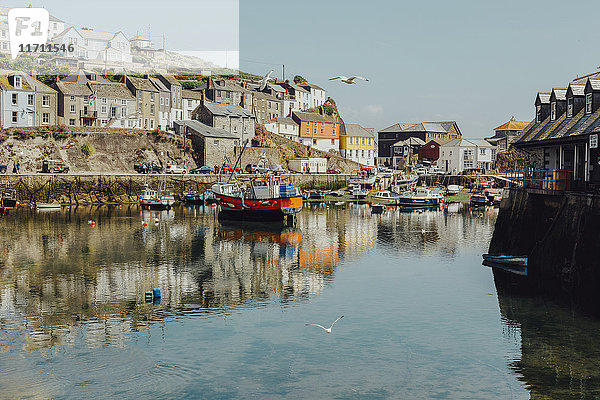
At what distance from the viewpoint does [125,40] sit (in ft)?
472

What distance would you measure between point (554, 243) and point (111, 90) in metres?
77.4

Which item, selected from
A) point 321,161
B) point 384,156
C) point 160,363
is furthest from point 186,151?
point 160,363

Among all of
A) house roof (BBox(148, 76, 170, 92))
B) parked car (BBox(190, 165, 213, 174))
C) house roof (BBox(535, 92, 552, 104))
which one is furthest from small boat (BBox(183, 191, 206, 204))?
house roof (BBox(535, 92, 552, 104))

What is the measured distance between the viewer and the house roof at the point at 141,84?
94.0 meters

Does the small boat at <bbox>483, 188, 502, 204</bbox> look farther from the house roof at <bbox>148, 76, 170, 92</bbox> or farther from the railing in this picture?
the railing

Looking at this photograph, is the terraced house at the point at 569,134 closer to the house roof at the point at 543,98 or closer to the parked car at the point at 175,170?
the house roof at the point at 543,98

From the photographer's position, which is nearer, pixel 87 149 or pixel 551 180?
pixel 551 180

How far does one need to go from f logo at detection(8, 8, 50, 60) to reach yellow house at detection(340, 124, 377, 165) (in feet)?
235

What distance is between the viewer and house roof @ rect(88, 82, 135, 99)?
90000 millimetres

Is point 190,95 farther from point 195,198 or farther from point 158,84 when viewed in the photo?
point 195,198

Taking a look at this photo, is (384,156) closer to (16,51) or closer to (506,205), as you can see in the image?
(16,51)

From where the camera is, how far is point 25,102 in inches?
3238

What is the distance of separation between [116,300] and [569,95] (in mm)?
23233

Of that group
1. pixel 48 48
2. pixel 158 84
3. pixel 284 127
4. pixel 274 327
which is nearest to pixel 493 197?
pixel 284 127
